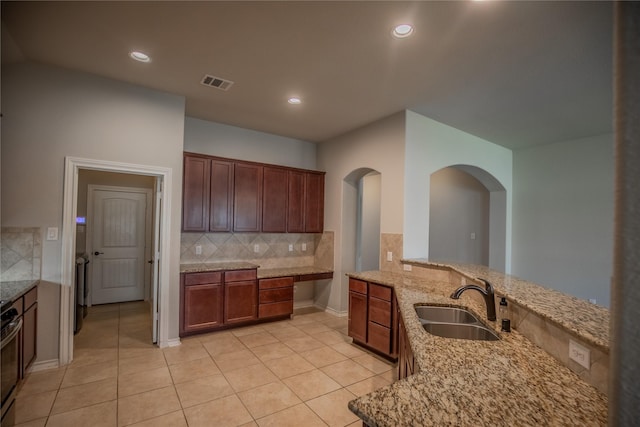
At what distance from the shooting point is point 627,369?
1.71ft

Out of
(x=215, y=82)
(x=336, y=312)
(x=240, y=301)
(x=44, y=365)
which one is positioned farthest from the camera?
(x=336, y=312)

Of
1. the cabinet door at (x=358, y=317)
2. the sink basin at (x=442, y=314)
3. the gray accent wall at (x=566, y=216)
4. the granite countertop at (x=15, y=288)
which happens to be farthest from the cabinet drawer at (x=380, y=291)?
the gray accent wall at (x=566, y=216)

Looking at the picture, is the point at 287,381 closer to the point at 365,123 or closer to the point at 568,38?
the point at 365,123

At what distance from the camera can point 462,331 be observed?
211cm

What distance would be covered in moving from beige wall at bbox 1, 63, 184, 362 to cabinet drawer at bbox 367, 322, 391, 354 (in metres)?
3.18

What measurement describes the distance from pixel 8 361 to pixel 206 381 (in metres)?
1.41

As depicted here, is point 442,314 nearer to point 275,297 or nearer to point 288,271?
point 275,297

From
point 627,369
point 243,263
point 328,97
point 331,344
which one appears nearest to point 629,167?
point 627,369

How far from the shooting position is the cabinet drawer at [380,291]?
329 centimetres

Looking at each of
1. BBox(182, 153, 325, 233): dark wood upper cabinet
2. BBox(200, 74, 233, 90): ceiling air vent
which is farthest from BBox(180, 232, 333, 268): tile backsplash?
BBox(200, 74, 233, 90): ceiling air vent

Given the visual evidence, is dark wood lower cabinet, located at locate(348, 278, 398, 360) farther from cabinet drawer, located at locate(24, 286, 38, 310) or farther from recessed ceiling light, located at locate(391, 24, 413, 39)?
cabinet drawer, located at locate(24, 286, 38, 310)

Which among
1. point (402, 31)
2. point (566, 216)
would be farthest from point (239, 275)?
point (566, 216)

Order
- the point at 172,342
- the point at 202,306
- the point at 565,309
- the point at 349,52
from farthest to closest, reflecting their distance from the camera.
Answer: the point at 202,306 → the point at 172,342 → the point at 349,52 → the point at 565,309

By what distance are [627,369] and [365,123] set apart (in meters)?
4.18
